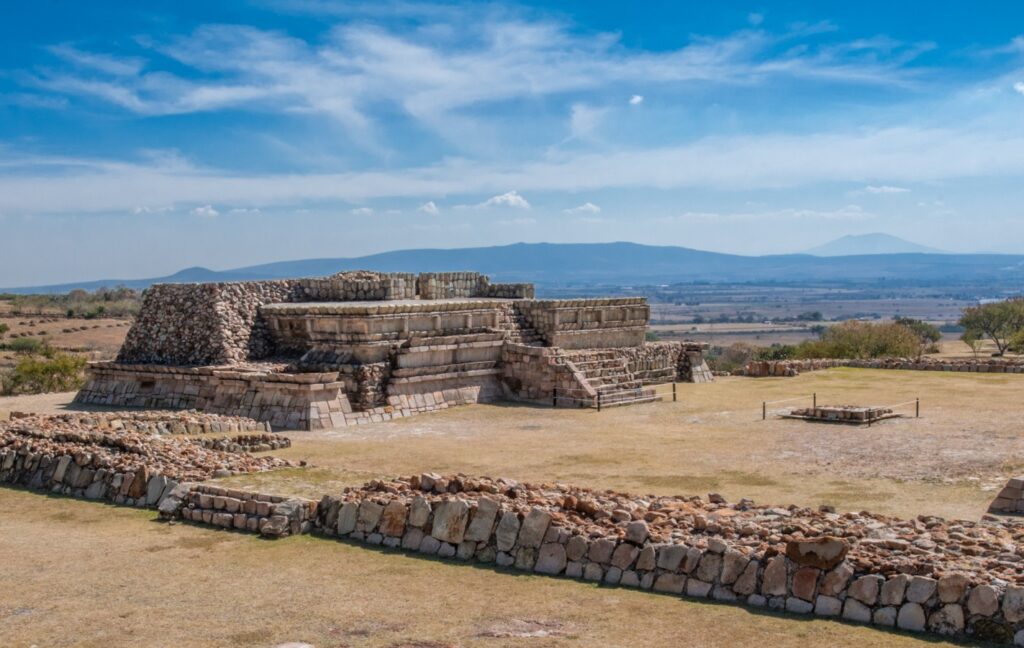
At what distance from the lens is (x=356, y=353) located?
2325cm

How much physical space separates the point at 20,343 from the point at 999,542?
144 ft

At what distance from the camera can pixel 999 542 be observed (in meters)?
9.44

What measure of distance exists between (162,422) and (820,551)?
13512mm

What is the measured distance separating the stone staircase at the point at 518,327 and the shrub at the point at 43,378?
38.7 ft

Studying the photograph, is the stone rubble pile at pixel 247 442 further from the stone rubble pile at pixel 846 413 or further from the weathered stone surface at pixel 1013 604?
the weathered stone surface at pixel 1013 604

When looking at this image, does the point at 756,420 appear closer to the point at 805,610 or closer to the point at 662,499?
the point at 662,499

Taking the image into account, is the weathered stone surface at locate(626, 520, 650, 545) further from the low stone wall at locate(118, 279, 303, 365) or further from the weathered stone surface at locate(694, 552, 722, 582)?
the low stone wall at locate(118, 279, 303, 365)

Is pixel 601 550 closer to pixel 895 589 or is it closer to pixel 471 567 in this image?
pixel 471 567

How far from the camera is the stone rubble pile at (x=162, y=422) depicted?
18969 millimetres

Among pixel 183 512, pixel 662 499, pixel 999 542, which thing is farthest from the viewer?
pixel 183 512

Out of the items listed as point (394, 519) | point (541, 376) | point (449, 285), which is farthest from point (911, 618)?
point (449, 285)

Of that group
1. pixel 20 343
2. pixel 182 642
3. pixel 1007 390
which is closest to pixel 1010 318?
pixel 1007 390

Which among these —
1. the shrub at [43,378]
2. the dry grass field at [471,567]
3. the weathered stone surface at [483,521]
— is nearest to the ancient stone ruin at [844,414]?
the dry grass field at [471,567]

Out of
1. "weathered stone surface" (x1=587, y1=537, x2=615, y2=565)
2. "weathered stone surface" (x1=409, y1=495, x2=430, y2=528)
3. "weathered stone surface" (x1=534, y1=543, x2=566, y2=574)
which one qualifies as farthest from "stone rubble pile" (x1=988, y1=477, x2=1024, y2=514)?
"weathered stone surface" (x1=409, y1=495, x2=430, y2=528)
